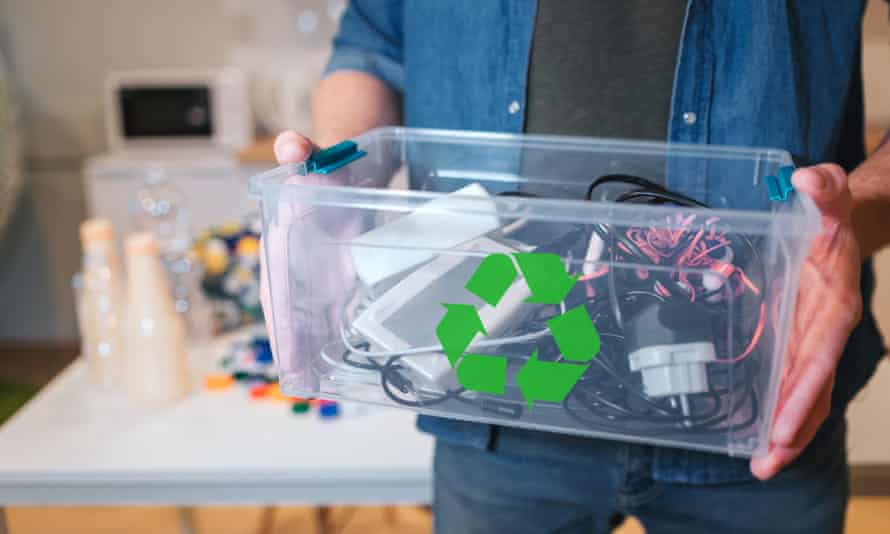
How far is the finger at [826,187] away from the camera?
0.44 m

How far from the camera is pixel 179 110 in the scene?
2.50m

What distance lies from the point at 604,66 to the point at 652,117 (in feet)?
0.22

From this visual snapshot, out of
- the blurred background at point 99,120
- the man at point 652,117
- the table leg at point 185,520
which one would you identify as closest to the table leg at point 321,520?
the table leg at point 185,520

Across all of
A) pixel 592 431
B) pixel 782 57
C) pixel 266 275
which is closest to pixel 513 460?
pixel 592 431

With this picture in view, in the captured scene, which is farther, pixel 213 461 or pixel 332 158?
pixel 213 461

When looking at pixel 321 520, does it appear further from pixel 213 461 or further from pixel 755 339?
pixel 755 339

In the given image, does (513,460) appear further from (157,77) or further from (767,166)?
(157,77)

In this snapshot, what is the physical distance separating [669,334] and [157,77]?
232cm

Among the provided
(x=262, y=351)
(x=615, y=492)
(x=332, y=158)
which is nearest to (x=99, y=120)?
(x=262, y=351)

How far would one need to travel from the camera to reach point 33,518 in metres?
1.80

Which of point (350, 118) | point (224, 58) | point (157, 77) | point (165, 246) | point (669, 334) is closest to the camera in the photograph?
point (669, 334)

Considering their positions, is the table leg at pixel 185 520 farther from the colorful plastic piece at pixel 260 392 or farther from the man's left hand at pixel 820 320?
the man's left hand at pixel 820 320

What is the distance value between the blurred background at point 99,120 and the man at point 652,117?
1763mm

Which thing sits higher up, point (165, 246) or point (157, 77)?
point (157, 77)
